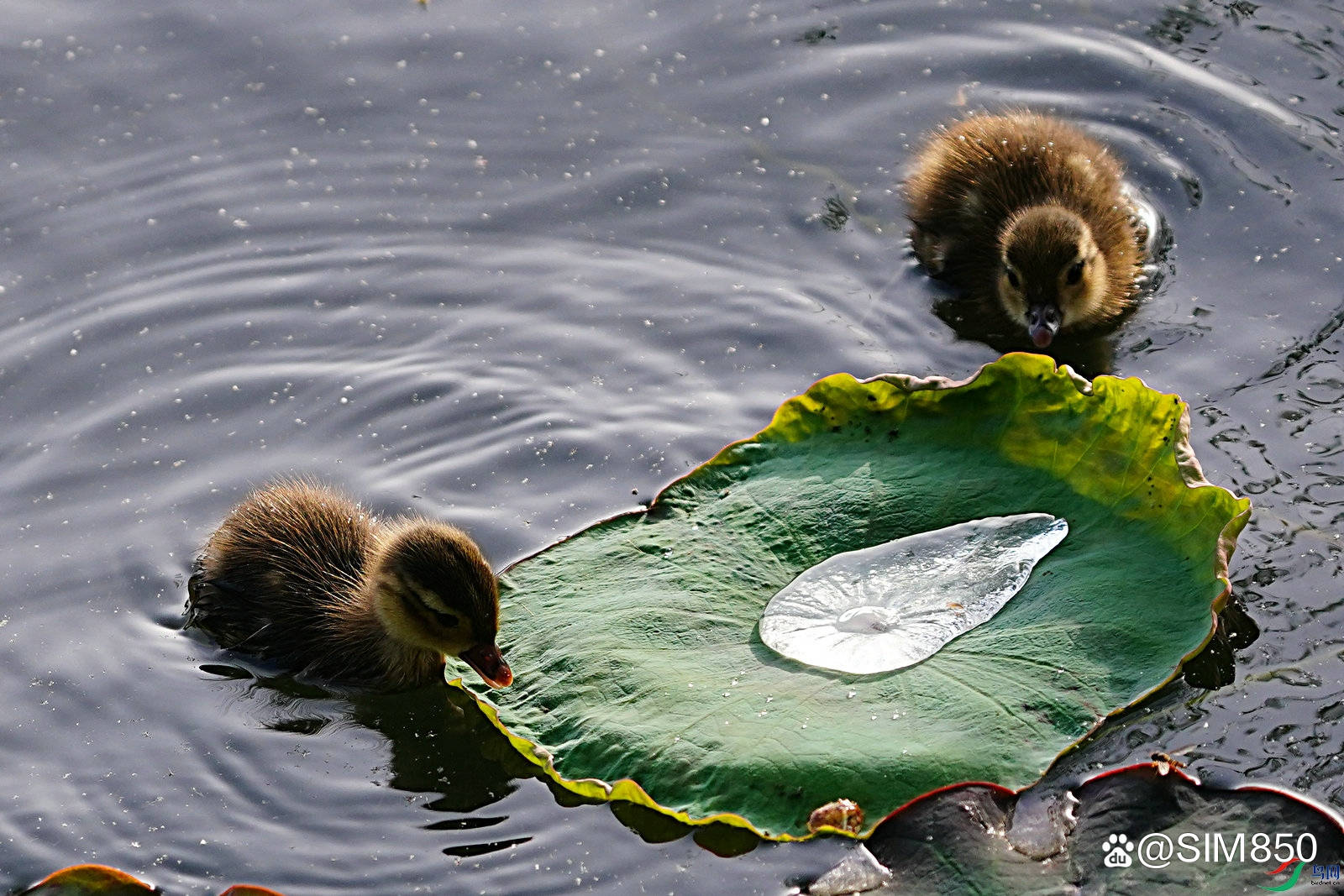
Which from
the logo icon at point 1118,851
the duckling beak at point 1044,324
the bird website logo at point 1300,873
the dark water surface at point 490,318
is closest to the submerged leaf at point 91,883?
the dark water surface at point 490,318

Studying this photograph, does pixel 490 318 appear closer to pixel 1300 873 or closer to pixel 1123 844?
pixel 1123 844

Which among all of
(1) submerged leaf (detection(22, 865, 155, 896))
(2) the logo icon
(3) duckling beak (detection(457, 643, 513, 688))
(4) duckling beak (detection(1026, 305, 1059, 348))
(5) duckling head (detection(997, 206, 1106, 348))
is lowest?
(1) submerged leaf (detection(22, 865, 155, 896))

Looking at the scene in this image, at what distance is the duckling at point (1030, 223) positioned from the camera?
6398 millimetres

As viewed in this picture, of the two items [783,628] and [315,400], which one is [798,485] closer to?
[783,628]

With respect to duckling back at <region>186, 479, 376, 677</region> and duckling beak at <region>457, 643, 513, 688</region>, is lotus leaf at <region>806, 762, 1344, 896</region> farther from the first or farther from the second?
duckling back at <region>186, 479, 376, 677</region>

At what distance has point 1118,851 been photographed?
379 centimetres

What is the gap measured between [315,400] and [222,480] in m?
0.50

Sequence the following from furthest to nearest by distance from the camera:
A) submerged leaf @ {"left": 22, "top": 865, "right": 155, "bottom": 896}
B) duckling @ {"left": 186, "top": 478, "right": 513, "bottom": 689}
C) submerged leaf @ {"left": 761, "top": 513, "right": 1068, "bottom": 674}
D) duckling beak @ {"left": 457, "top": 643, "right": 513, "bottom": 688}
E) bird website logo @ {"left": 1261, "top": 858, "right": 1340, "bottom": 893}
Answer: duckling @ {"left": 186, "top": 478, "right": 513, "bottom": 689}, duckling beak @ {"left": 457, "top": 643, "right": 513, "bottom": 688}, submerged leaf @ {"left": 761, "top": 513, "right": 1068, "bottom": 674}, submerged leaf @ {"left": 22, "top": 865, "right": 155, "bottom": 896}, bird website logo @ {"left": 1261, "top": 858, "right": 1340, "bottom": 893}

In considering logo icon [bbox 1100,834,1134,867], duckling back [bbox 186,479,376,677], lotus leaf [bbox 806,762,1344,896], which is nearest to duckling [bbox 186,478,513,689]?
duckling back [bbox 186,479,376,677]

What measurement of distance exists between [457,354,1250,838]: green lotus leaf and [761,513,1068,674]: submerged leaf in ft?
0.13

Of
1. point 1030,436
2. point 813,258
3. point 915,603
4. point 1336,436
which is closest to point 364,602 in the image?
point 915,603

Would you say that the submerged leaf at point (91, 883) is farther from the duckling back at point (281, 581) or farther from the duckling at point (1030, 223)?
the duckling at point (1030, 223)

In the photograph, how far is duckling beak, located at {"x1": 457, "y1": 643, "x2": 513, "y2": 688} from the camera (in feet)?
15.0

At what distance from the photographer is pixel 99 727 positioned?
192 inches
